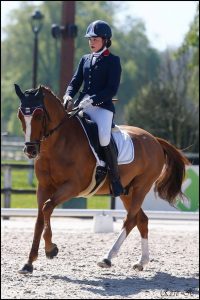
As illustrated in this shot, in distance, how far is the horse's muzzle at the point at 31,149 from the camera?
298 inches

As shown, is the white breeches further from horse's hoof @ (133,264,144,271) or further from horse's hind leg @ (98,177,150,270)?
horse's hoof @ (133,264,144,271)

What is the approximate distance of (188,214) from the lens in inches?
529

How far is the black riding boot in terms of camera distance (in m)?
8.63

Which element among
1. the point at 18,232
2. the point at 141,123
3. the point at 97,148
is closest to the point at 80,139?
the point at 97,148

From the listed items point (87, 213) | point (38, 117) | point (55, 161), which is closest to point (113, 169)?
point (55, 161)

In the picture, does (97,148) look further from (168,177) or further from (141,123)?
(141,123)

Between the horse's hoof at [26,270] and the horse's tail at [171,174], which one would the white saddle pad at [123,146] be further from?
the horse's hoof at [26,270]

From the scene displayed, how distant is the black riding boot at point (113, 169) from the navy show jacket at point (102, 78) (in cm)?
48

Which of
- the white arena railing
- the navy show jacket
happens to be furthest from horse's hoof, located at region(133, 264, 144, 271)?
the white arena railing

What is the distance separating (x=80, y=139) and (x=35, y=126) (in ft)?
2.47

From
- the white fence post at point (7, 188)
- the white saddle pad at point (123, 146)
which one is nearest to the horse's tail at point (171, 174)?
the white saddle pad at point (123, 146)

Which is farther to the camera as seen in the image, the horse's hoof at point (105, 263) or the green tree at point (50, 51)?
the green tree at point (50, 51)

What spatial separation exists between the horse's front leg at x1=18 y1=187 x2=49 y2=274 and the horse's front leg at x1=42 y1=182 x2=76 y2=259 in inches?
4.9

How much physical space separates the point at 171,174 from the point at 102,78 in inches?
83.7
